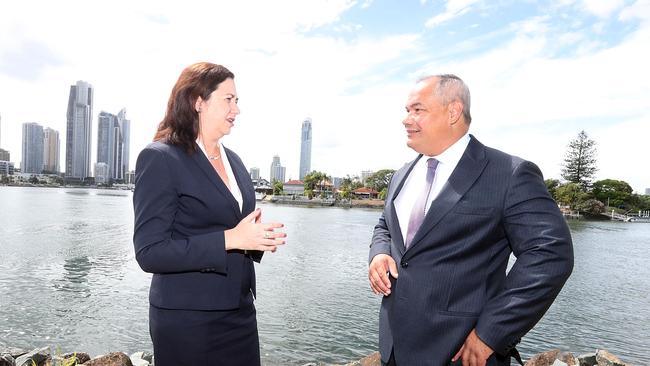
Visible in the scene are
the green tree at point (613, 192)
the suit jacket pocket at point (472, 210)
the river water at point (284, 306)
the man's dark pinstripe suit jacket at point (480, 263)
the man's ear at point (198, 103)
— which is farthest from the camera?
the green tree at point (613, 192)

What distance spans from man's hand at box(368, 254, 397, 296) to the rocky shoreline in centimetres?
476

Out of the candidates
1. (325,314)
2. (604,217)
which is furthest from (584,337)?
(604,217)

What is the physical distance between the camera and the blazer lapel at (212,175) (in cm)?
190

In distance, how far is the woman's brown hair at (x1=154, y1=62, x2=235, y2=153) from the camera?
1.92 metres

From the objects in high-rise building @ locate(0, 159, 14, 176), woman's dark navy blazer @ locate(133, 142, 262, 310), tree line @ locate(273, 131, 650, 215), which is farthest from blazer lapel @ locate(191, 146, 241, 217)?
high-rise building @ locate(0, 159, 14, 176)

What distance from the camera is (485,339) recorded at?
1.73m

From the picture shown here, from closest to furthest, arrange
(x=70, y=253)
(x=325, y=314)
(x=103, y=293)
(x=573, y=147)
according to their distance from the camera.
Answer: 1. (x=325, y=314)
2. (x=103, y=293)
3. (x=70, y=253)
4. (x=573, y=147)

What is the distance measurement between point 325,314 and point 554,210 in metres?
9.57

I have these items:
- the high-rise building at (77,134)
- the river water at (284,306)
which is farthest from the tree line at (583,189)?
the high-rise building at (77,134)

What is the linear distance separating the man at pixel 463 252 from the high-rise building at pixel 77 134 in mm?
220536

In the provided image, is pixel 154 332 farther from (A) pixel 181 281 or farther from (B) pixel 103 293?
(B) pixel 103 293

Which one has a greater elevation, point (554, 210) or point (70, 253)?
point (554, 210)

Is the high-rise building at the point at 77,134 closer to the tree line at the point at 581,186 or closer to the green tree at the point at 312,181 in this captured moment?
the green tree at the point at 312,181

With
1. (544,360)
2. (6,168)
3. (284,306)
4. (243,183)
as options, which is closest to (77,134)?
(6,168)
